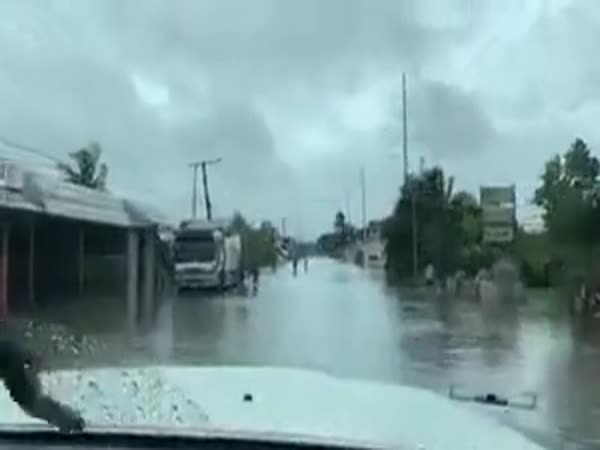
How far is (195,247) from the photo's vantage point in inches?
1280

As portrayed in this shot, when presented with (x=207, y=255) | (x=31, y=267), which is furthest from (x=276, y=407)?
(x=207, y=255)

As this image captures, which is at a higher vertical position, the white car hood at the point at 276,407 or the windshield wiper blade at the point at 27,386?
the windshield wiper blade at the point at 27,386

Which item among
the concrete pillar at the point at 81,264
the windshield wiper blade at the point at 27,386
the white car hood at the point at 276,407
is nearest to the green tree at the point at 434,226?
the concrete pillar at the point at 81,264

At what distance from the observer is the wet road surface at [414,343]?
46.7 ft

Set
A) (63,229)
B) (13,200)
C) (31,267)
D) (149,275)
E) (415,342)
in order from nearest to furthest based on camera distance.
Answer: (13,200) → (415,342) → (63,229) → (31,267) → (149,275)

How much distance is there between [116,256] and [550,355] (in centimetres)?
895

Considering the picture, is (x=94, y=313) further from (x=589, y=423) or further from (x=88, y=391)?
(x=88, y=391)

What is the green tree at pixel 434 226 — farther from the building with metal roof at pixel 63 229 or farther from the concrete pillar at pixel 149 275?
the building with metal roof at pixel 63 229

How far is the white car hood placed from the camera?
330 cm

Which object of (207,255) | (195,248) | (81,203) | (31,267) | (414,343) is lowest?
(414,343)

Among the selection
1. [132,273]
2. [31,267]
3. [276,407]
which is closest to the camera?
[276,407]

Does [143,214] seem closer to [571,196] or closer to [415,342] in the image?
[415,342]

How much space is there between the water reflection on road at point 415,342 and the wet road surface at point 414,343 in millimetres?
19

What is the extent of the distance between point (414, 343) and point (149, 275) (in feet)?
27.1
